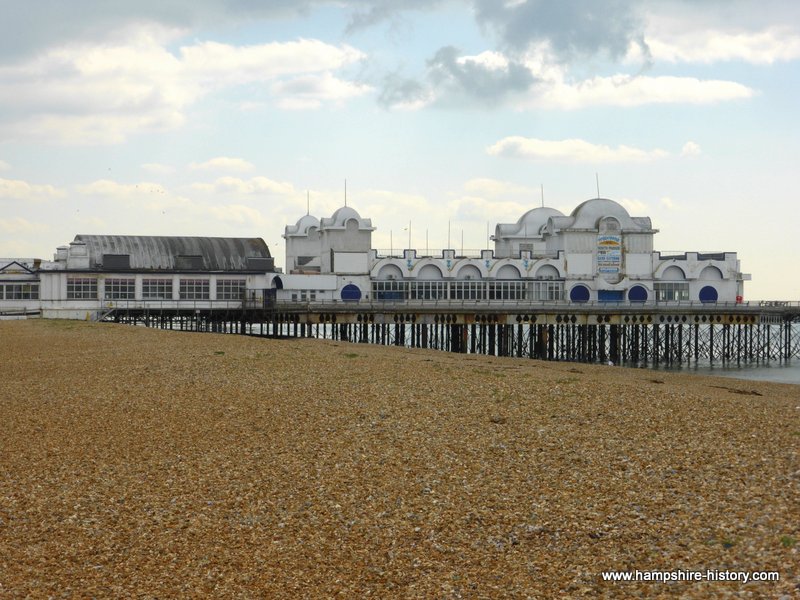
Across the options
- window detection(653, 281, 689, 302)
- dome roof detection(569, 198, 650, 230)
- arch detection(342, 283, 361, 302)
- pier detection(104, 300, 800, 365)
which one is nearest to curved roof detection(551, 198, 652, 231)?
dome roof detection(569, 198, 650, 230)

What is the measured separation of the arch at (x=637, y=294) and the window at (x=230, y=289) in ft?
98.3

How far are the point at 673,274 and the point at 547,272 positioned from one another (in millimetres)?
10610

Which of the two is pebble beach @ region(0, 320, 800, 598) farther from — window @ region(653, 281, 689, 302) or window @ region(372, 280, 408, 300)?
window @ region(653, 281, 689, 302)

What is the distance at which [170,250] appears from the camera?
214 feet

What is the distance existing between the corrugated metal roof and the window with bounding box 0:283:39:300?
3889mm

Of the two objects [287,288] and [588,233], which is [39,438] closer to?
[287,288]

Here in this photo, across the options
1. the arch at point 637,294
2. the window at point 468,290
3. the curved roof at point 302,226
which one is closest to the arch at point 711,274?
the arch at point 637,294

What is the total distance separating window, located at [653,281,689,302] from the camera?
74.4 metres

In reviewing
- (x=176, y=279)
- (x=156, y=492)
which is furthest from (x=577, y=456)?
(x=176, y=279)

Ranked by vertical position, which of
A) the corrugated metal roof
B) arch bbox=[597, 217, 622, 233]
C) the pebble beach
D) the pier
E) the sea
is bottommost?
the sea

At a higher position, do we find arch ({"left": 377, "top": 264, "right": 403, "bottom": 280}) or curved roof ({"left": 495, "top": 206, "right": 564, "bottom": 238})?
curved roof ({"left": 495, "top": 206, "right": 564, "bottom": 238})

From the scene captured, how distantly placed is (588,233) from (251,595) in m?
65.7

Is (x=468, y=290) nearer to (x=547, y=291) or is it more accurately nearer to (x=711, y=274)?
(x=547, y=291)

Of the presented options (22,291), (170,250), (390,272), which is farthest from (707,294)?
(22,291)
